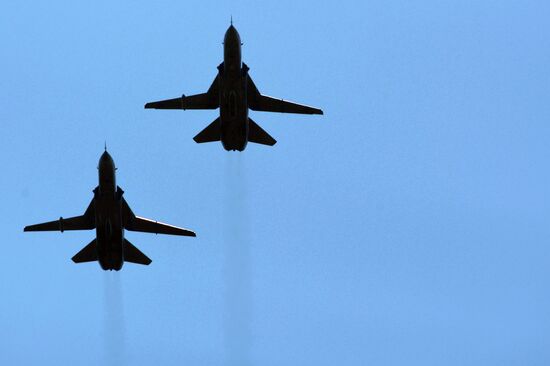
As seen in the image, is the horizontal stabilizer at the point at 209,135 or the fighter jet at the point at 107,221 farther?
the horizontal stabilizer at the point at 209,135

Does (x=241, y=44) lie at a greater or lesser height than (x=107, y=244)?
greater

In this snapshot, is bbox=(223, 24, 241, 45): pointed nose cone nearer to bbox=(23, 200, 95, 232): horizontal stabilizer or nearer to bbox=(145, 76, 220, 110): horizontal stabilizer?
bbox=(145, 76, 220, 110): horizontal stabilizer

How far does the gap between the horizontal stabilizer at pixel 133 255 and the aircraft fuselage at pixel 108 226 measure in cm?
431

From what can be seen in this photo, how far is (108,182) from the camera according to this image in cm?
10400

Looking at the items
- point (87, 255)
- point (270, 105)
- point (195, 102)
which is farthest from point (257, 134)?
point (87, 255)

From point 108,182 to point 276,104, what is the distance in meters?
14.6

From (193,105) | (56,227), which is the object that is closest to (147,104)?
(193,105)

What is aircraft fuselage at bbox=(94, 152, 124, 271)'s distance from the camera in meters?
105

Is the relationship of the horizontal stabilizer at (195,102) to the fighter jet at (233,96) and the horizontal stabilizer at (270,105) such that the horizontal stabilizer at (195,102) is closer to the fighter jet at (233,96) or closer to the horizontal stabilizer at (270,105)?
the fighter jet at (233,96)

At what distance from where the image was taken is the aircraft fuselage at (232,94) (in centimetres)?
10650

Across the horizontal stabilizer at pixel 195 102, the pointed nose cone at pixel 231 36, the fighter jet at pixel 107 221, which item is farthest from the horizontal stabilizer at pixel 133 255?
the pointed nose cone at pixel 231 36

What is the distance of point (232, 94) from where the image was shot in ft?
350

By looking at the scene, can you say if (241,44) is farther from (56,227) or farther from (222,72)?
(56,227)

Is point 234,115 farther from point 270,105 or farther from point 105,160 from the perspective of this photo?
point 105,160
